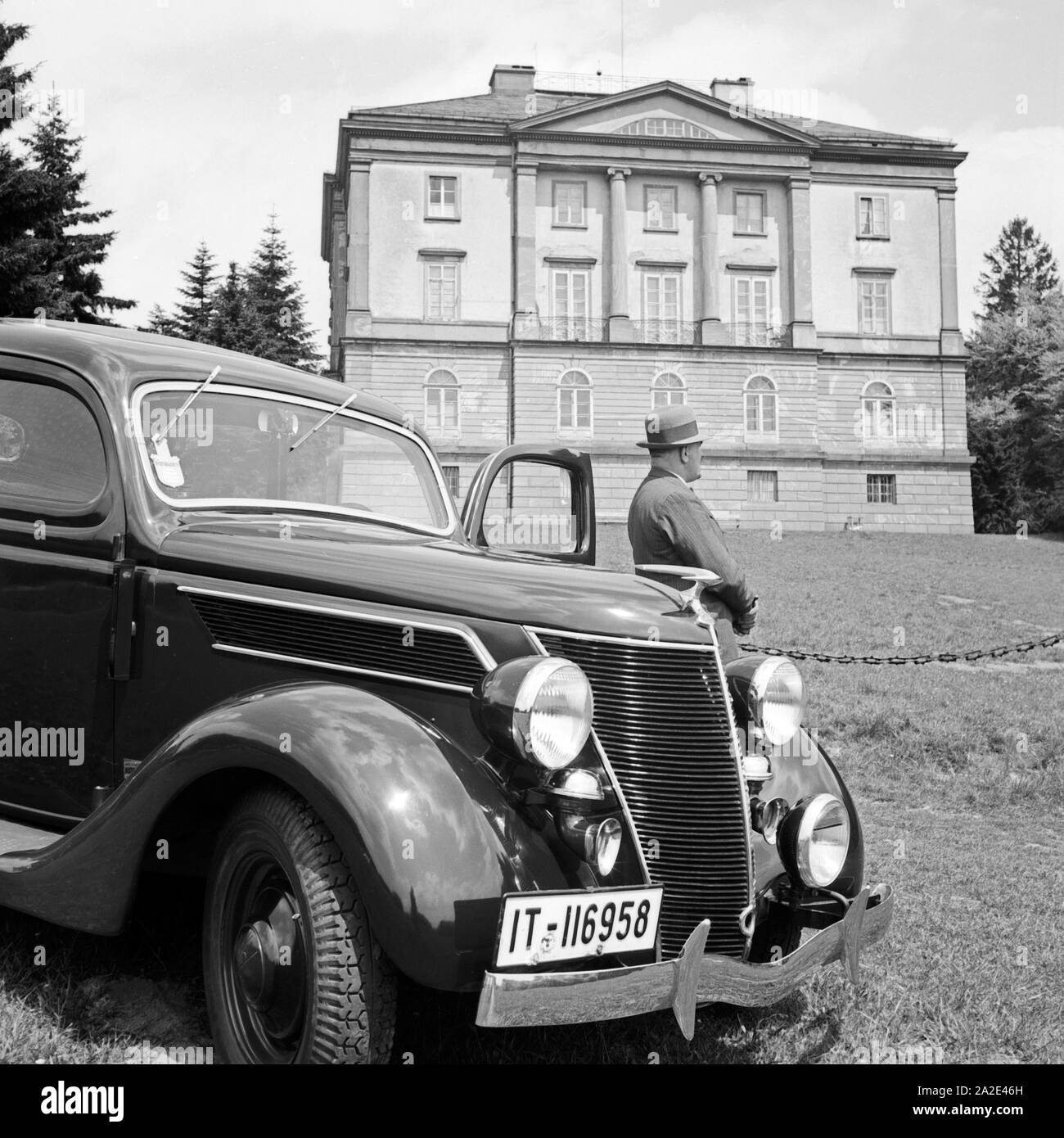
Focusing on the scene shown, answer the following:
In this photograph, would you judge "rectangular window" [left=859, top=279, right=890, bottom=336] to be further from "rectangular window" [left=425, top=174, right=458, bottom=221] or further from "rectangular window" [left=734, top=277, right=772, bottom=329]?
"rectangular window" [left=425, top=174, right=458, bottom=221]

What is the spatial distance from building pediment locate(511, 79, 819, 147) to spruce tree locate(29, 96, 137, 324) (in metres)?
16.1

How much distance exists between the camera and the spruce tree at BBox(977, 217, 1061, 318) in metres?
61.6

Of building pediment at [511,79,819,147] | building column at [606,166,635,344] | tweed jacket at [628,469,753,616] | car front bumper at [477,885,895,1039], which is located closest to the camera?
car front bumper at [477,885,895,1039]

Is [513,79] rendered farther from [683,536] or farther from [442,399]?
[683,536]

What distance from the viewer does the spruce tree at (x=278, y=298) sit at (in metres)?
44.1

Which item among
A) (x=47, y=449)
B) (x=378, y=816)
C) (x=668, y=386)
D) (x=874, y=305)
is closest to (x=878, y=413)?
(x=874, y=305)

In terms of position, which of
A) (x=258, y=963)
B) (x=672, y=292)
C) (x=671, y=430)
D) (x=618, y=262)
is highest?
(x=618, y=262)

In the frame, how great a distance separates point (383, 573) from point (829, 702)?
707cm

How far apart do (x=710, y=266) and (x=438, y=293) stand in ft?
30.1

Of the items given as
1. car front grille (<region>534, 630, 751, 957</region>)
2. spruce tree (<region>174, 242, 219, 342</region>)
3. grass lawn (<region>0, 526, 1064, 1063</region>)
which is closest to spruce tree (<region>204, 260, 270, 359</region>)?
spruce tree (<region>174, 242, 219, 342</region>)

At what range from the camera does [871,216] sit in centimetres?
3903

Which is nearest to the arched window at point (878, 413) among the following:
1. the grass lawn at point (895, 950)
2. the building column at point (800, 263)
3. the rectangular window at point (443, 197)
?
the building column at point (800, 263)

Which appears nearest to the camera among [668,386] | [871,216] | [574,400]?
[574,400]
